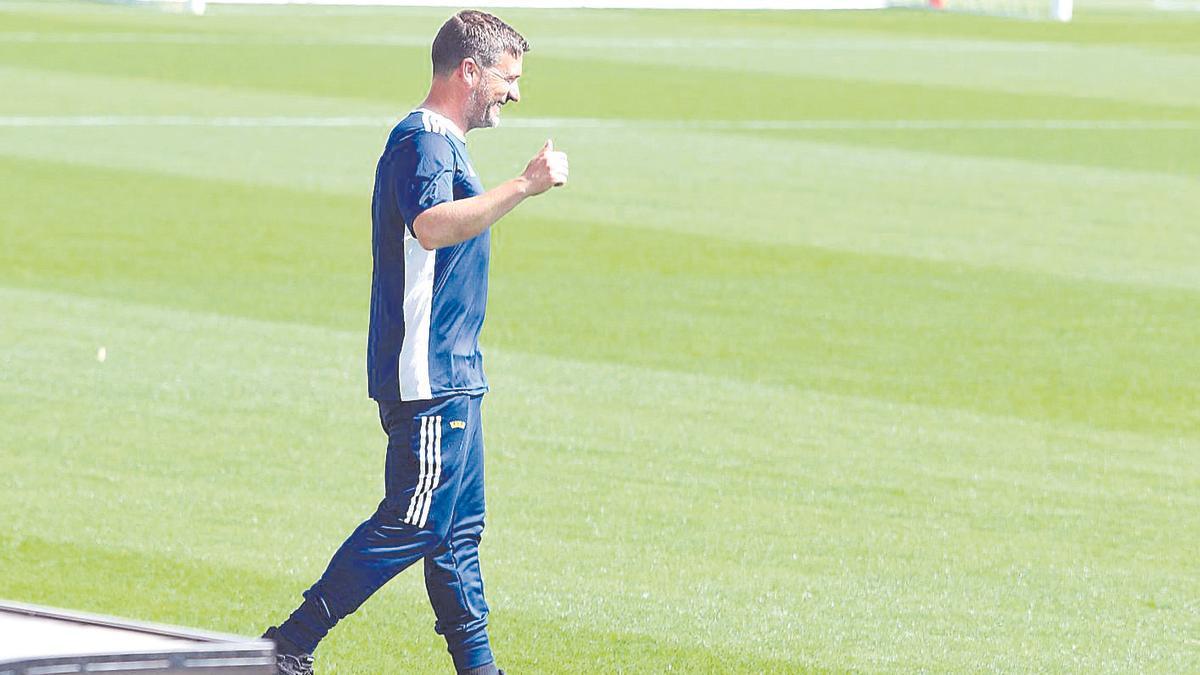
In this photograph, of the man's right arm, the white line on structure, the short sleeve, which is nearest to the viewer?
the man's right arm

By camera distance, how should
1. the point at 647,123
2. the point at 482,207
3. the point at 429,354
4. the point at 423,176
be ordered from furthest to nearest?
the point at 647,123
the point at 429,354
the point at 423,176
the point at 482,207

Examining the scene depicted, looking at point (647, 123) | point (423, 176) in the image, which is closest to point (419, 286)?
point (423, 176)

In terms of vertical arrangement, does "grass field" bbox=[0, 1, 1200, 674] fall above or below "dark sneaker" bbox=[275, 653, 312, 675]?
below

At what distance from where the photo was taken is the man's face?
253 inches

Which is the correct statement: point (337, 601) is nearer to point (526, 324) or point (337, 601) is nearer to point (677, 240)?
point (526, 324)

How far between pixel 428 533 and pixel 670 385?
5548mm

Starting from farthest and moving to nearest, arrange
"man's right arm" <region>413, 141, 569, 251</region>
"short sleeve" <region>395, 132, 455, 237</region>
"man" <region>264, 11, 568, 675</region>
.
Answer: "man" <region>264, 11, 568, 675</region>
"short sleeve" <region>395, 132, 455, 237</region>
"man's right arm" <region>413, 141, 569, 251</region>

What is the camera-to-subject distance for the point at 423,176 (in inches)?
246

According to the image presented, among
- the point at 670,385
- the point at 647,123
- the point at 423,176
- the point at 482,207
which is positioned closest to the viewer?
the point at 482,207

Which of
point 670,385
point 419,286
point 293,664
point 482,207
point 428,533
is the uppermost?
point 482,207

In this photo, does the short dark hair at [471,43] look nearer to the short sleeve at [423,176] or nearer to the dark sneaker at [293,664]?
the short sleeve at [423,176]

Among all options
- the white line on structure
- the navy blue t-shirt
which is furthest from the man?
the white line on structure

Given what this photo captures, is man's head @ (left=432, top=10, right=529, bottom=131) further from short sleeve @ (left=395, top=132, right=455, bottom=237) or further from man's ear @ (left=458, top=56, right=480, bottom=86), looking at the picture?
short sleeve @ (left=395, top=132, right=455, bottom=237)

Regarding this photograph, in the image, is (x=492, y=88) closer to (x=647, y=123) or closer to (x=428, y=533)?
(x=428, y=533)
